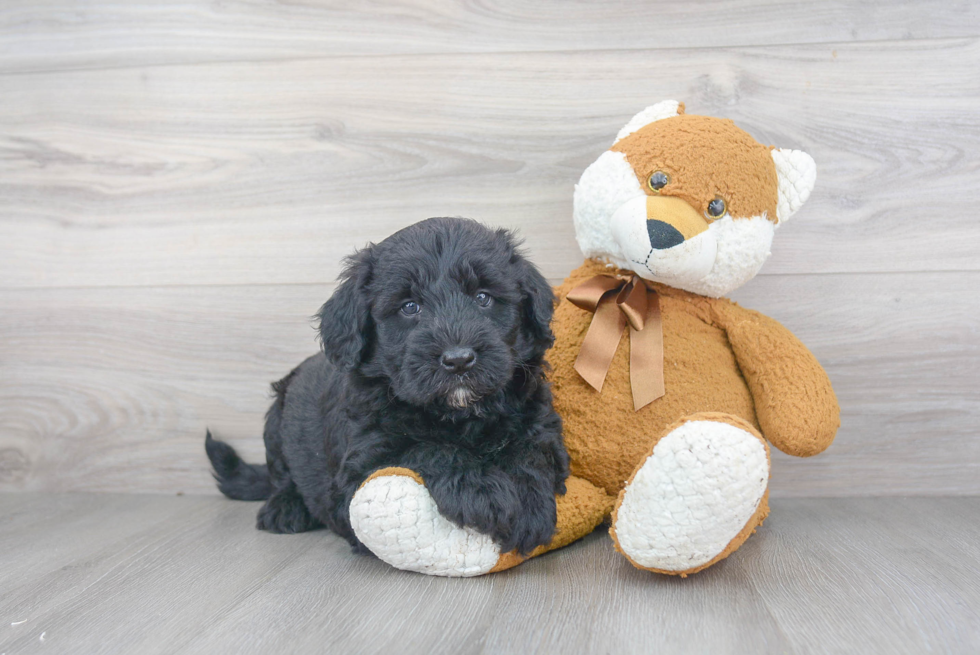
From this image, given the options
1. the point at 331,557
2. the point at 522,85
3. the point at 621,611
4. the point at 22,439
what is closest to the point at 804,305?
the point at 522,85

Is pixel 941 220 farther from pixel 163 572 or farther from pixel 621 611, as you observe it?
pixel 163 572

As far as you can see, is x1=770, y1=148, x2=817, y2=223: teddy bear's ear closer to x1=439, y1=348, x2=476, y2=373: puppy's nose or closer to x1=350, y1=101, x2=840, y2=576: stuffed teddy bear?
x1=350, y1=101, x2=840, y2=576: stuffed teddy bear

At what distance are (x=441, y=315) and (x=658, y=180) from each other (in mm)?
523

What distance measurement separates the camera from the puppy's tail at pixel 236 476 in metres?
2.10

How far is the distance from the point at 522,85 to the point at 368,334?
95 cm

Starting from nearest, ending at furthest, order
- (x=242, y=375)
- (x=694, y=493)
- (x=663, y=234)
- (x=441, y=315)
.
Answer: (x=694, y=493)
(x=441, y=315)
(x=663, y=234)
(x=242, y=375)

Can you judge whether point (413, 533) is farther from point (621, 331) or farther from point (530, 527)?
point (621, 331)

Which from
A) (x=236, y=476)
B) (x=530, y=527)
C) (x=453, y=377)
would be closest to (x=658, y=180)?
(x=453, y=377)

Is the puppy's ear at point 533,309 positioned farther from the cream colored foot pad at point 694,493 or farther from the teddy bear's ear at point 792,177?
the teddy bear's ear at point 792,177

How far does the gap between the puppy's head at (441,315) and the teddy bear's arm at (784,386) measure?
44 cm

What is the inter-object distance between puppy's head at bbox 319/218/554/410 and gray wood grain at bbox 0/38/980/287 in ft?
1.93

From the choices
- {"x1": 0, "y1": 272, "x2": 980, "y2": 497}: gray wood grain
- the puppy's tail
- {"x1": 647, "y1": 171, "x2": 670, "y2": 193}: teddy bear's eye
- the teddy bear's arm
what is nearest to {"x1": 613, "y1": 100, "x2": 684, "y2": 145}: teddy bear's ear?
{"x1": 647, "y1": 171, "x2": 670, "y2": 193}: teddy bear's eye

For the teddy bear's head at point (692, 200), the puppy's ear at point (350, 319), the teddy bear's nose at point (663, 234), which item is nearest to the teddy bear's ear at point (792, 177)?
the teddy bear's head at point (692, 200)

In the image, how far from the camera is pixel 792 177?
61.1 inches
